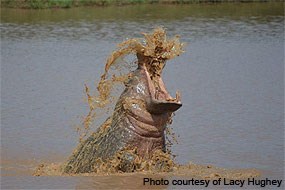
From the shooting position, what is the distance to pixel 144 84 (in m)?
7.75

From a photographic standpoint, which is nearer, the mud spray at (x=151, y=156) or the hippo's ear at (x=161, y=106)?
the hippo's ear at (x=161, y=106)

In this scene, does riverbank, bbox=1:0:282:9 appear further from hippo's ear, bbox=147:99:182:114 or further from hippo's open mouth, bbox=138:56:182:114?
hippo's ear, bbox=147:99:182:114

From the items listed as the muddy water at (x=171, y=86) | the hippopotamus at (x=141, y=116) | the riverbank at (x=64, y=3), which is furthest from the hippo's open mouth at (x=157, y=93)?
the riverbank at (x=64, y=3)

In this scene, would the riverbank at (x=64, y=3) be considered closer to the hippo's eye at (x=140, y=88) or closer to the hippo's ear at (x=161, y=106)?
the hippo's eye at (x=140, y=88)

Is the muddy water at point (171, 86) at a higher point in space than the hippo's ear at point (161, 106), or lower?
lower

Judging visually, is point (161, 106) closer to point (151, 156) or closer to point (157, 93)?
point (157, 93)

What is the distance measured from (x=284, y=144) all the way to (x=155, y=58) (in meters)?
3.24

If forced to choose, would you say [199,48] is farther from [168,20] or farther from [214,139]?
[214,139]

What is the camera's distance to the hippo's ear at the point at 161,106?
738cm

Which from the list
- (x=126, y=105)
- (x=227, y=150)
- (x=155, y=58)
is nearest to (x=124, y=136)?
(x=126, y=105)

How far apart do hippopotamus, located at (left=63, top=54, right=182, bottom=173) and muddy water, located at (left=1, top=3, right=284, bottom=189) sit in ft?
1.04

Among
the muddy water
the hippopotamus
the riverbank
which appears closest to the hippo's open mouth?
the hippopotamus

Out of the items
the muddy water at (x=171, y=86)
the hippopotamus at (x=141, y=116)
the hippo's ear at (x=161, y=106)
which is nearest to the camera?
the hippo's ear at (x=161, y=106)

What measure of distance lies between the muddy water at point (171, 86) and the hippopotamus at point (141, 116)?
1.04 ft
